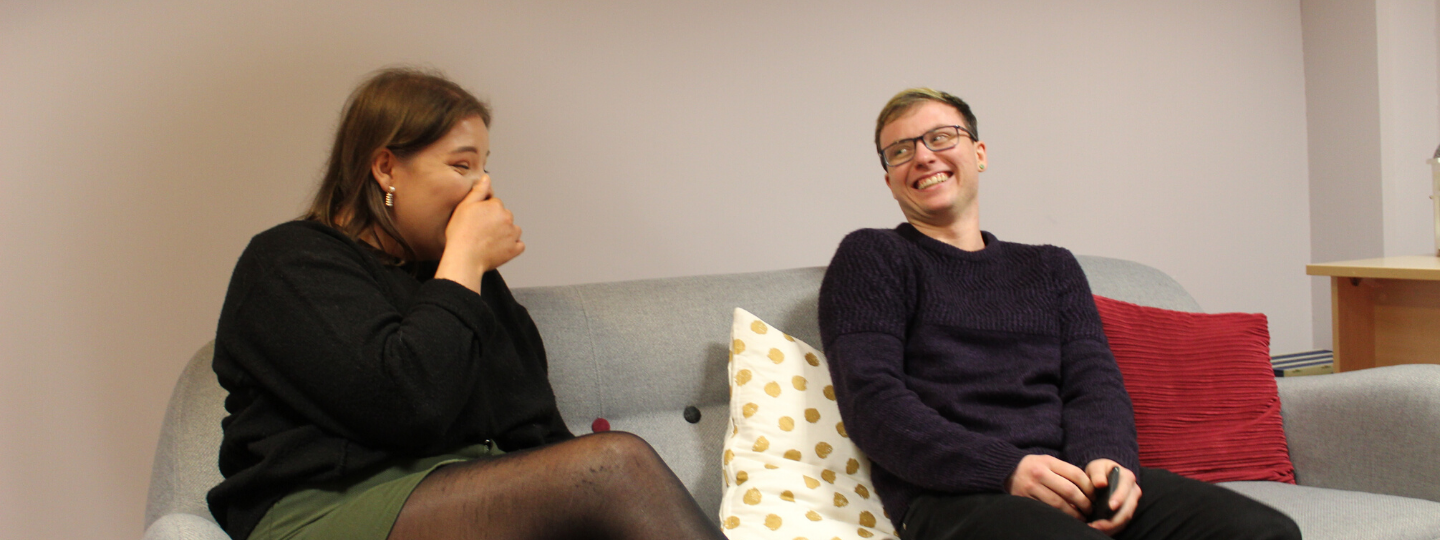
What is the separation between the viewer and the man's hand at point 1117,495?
120cm

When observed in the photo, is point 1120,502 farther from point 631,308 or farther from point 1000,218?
point 1000,218

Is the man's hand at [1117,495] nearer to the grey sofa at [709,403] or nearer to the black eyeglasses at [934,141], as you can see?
the grey sofa at [709,403]

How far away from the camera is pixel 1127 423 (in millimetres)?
1386

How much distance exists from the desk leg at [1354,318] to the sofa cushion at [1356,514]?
70cm

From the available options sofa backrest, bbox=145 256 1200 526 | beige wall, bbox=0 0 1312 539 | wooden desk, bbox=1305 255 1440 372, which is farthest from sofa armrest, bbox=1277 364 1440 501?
beige wall, bbox=0 0 1312 539

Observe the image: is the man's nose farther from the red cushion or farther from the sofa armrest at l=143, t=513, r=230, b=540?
the sofa armrest at l=143, t=513, r=230, b=540

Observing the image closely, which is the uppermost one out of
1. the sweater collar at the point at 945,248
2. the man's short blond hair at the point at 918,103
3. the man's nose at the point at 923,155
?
the man's short blond hair at the point at 918,103

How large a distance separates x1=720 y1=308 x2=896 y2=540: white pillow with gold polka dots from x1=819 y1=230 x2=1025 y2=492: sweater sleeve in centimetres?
9

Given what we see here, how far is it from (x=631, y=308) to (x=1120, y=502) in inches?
34.3

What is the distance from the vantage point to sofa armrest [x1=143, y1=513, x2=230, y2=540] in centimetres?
96

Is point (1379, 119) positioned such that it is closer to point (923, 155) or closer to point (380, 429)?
point (923, 155)

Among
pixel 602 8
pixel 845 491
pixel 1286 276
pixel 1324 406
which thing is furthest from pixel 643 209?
pixel 1286 276

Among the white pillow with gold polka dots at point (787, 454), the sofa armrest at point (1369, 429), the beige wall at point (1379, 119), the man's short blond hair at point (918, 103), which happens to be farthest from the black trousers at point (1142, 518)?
the beige wall at point (1379, 119)

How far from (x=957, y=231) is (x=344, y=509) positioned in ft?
3.59
